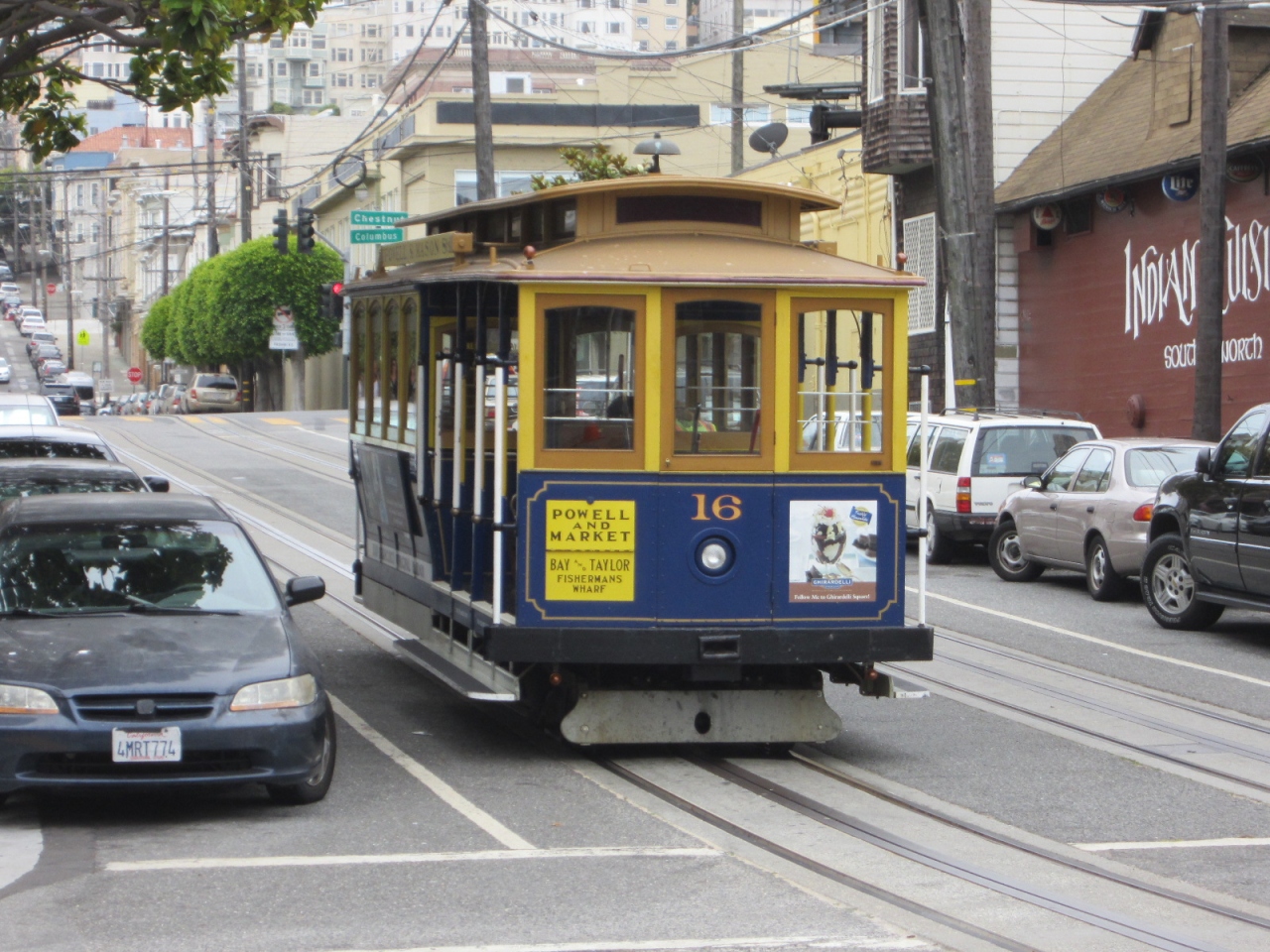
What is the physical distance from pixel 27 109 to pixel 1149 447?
10.8 metres

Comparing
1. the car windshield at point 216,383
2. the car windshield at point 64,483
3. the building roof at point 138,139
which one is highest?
the building roof at point 138,139

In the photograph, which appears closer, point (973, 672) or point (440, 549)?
point (440, 549)

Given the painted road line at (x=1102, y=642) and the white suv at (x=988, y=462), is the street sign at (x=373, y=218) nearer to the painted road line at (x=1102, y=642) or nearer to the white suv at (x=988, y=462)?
the white suv at (x=988, y=462)

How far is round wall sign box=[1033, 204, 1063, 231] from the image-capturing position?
92.7ft

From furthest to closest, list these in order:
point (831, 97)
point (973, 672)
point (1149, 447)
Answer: point (831, 97) < point (1149, 447) < point (973, 672)

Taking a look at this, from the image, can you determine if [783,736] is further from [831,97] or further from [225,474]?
[831,97]

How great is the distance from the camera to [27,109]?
15.9m

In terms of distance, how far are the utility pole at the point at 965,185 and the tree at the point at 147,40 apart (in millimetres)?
8586

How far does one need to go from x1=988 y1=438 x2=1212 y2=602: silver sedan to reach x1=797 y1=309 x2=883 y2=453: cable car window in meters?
7.85

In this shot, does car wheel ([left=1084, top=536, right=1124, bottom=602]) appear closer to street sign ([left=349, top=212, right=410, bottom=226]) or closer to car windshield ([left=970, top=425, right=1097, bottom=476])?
car windshield ([left=970, top=425, right=1097, bottom=476])

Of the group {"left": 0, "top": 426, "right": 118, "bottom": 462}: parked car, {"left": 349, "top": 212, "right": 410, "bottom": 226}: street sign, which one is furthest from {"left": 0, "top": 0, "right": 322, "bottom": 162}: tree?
{"left": 349, "top": 212, "right": 410, "bottom": 226}: street sign

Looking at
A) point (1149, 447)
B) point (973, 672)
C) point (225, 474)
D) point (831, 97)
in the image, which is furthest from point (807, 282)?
point (831, 97)

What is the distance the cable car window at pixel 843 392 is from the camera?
31.2ft

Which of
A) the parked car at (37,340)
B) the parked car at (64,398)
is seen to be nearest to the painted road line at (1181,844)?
the parked car at (64,398)
